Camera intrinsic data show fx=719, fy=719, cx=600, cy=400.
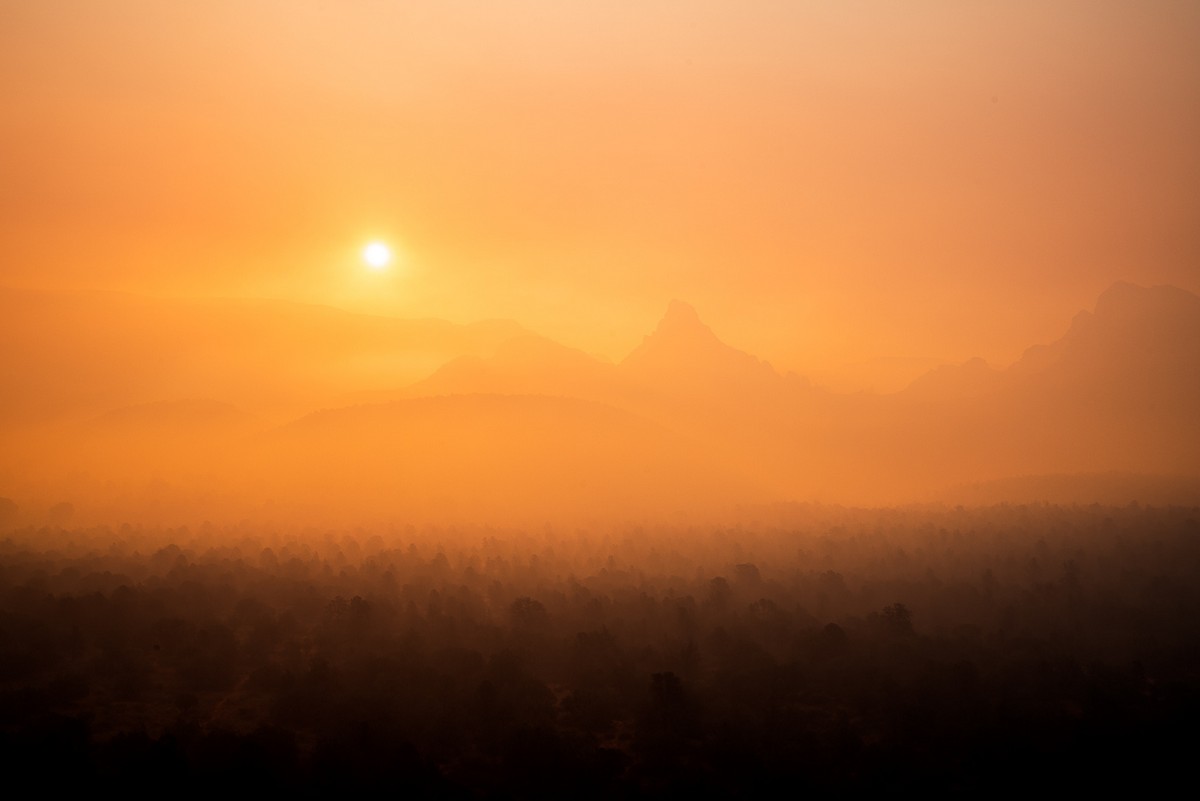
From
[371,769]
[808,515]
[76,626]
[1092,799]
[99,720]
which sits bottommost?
[1092,799]

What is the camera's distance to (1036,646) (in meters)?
67.8

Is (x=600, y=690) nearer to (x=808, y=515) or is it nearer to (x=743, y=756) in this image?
(x=743, y=756)

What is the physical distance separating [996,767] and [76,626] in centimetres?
7805

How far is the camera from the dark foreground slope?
46.1 m

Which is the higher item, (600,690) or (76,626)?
(76,626)

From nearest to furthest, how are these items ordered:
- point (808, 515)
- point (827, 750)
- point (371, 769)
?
1. point (371, 769)
2. point (827, 750)
3. point (808, 515)

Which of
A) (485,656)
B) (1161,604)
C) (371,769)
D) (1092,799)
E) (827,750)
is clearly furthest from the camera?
(1161,604)

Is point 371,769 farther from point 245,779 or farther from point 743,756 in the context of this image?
point 743,756

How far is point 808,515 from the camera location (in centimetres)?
18425

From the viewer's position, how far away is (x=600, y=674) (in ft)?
204

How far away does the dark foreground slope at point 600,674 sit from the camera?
46.1 metres

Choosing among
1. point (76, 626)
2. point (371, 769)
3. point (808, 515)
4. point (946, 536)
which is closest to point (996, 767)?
point (371, 769)

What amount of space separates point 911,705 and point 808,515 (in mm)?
132981

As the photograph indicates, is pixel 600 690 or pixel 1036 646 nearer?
pixel 600 690
